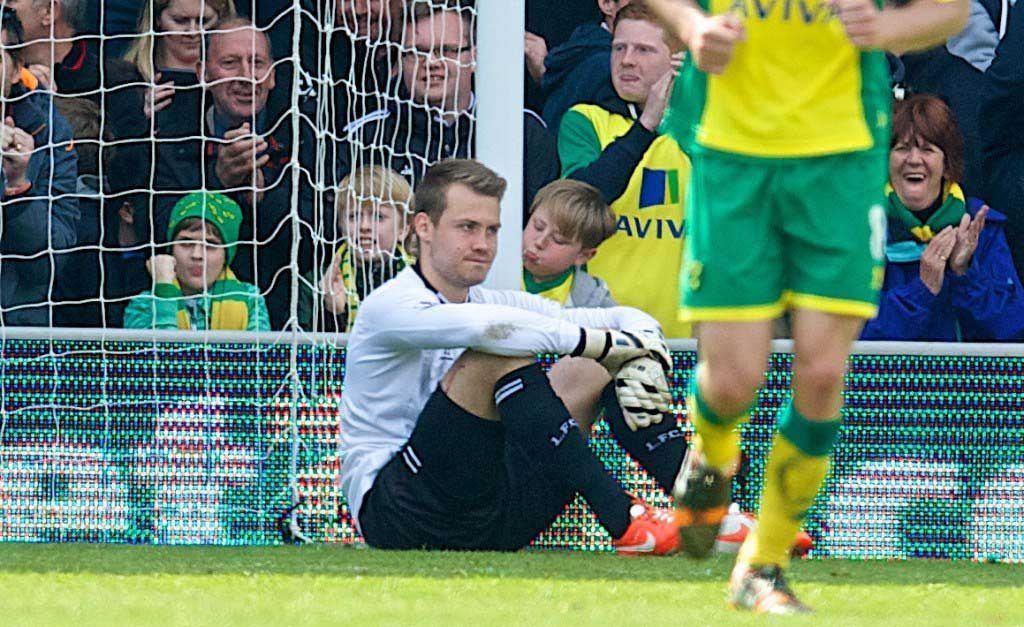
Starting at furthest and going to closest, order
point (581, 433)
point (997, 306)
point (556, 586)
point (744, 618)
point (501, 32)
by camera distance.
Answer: point (997, 306), point (501, 32), point (581, 433), point (556, 586), point (744, 618)

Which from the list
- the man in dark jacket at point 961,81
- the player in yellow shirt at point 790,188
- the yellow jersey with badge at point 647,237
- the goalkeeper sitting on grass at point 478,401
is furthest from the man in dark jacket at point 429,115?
the player in yellow shirt at point 790,188

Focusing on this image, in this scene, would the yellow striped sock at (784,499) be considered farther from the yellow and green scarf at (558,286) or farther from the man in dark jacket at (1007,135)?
the man in dark jacket at (1007,135)

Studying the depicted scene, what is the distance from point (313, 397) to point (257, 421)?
21 centimetres

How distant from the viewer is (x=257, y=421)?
6.32 meters

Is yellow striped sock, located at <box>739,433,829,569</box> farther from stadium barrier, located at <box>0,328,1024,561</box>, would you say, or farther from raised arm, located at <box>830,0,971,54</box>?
stadium barrier, located at <box>0,328,1024,561</box>

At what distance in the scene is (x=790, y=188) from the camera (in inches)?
148

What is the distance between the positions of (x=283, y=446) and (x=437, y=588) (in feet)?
6.49

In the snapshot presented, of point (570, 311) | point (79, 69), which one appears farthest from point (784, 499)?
point (79, 69)

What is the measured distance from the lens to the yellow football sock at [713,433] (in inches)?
156

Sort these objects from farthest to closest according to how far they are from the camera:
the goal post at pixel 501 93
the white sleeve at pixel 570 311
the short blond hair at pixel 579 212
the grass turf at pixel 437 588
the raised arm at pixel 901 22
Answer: the short blond hair at pixel 579 212 → the goal post at pixel 501 93 → the white sleeve at pixel 570 311 → the grass turf at pixel 437 588 → the raised arm at pixel 901 22

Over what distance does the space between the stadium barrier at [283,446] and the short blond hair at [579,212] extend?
0.46 m

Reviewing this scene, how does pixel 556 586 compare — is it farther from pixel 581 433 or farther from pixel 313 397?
pixel 313 397

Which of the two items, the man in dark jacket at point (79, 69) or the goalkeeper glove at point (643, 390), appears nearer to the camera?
the goalkeeper glove at point (643, 390)

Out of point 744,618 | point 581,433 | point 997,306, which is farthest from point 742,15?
point 997,306
